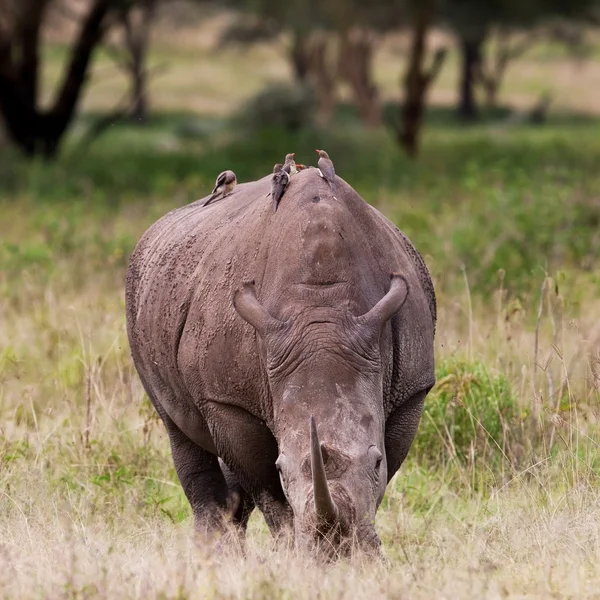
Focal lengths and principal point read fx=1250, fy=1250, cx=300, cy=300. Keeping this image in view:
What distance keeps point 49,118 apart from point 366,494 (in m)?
16.2

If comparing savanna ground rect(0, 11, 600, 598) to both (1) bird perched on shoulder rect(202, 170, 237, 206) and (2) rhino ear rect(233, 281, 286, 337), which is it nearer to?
(2) rhino ear rect(233, 281, 286, 337)

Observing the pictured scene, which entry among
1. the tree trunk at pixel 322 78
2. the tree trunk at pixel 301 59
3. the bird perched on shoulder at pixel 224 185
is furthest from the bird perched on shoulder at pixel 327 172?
the tree trunk at pixel 301 59

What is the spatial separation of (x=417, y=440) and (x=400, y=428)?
5.88 feet

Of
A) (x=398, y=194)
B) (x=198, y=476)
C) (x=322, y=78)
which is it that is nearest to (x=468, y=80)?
(x=322, y=78)

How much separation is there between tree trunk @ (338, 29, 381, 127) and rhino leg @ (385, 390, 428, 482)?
26287mm

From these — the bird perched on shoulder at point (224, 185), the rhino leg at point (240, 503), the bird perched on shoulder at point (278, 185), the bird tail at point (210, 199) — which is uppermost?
the bird perched on shoulder at point (278, 185)

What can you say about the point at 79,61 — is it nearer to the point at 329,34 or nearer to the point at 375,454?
the point at 329,34

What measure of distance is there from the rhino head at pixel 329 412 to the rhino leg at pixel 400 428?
0.48 m

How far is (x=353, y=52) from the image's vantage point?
3138 centimetres

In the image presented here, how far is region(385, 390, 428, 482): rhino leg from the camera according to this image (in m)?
4.72

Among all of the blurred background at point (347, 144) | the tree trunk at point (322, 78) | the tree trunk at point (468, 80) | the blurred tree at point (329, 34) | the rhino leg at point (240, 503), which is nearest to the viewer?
the rhino leg at point (240, 503)

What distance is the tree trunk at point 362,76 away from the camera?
3172 cm

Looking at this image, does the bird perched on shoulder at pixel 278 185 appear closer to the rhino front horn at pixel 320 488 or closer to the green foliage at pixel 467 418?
the rhino front horn at pixel 320 488

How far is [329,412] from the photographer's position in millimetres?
4047
